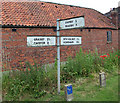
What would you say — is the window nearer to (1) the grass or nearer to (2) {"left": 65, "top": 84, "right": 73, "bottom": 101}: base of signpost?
(1) the grass

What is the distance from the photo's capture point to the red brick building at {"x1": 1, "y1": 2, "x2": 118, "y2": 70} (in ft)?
26.3

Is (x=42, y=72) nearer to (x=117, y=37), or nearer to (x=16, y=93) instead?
(x=16, y=93)

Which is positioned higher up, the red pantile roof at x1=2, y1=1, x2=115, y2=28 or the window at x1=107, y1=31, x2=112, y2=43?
the red pantile roof at x1=2, y1=1, x2=115, y2=28

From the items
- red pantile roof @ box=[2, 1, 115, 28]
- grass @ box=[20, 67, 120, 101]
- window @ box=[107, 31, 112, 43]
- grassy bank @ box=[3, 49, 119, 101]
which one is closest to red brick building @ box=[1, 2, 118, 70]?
red pantile roof @ box=[2, 1, 115, 28]

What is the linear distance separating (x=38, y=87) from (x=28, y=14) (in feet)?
22.0

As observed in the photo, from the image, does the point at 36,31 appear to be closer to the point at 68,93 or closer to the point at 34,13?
the point at 34,13

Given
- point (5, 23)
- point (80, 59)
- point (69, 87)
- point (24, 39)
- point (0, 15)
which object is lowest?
point (69, 87)

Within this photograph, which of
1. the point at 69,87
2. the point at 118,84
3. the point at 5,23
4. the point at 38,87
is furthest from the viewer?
the point at 5,23

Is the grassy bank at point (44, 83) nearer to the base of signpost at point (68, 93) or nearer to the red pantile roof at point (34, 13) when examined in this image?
the base of signpost at point (68, 93)

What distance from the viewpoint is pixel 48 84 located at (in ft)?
16.2

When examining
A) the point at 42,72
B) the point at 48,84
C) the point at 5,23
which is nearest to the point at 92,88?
the point at 48,84

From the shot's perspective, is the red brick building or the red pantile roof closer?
the red brick building

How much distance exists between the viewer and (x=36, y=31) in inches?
352

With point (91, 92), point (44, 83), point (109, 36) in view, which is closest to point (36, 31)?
point (44, 83)
